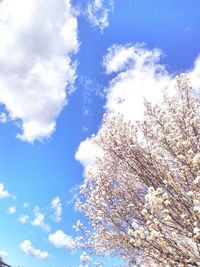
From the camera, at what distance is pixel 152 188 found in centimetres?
805

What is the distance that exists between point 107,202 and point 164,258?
433cm

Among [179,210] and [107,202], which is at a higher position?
[107,202]

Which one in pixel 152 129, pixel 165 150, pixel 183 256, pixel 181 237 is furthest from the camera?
pixel 152 129

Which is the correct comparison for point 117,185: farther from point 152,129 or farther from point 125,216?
point 152,129

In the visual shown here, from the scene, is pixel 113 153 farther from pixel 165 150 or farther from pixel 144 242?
pixel 144 242

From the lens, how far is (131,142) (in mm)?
12547

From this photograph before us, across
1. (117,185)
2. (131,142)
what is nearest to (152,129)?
(131,142)

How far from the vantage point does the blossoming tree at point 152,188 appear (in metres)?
8.75

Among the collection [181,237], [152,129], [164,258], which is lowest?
[164,258]

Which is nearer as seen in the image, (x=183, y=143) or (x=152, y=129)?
(x=183, y=143)

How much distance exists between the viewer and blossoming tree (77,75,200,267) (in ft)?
28.7

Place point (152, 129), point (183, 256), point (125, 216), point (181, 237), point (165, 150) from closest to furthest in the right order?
point (183, 256) < point (181, 237) < point (165, 150) < point (125, 216) < point (152, 129)

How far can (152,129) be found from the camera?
1339cm

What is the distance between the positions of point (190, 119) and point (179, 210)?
348 centimetres
